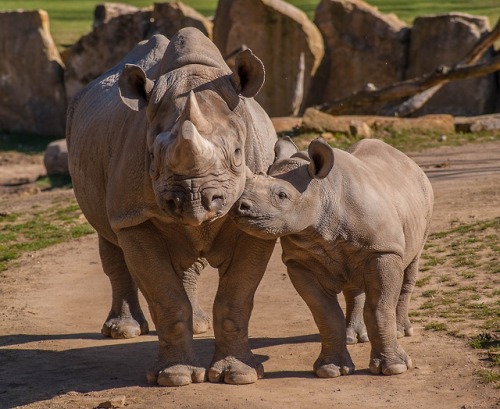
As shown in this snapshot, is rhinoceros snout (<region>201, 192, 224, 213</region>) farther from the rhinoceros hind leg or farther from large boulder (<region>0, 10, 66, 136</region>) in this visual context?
large boulder (<region>0, 10, 66, 136</region>)

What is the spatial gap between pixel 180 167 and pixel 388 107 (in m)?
14.2

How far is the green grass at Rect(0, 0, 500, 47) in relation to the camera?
28.6 meters

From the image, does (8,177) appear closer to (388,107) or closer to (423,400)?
(388,107)

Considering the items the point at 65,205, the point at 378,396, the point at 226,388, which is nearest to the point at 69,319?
the point at 226,388

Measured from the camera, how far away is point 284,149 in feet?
25.0

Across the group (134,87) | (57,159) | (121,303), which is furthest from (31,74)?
(134,87)

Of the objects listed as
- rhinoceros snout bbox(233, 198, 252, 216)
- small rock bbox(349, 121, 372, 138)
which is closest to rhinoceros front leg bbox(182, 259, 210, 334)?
rhinoceros snout bbox(233, 198, 252, 216)

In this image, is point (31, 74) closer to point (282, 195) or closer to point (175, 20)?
point (175, 20)

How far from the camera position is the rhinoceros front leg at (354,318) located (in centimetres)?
827

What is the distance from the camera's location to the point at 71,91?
71.4 feet

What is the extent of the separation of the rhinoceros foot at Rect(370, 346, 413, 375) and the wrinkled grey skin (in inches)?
27.1

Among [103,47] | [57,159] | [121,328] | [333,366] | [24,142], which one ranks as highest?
[333,366]

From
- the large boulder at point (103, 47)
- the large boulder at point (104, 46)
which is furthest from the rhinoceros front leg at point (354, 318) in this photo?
the large boulder at point (103, 47)

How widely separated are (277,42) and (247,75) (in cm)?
1341
